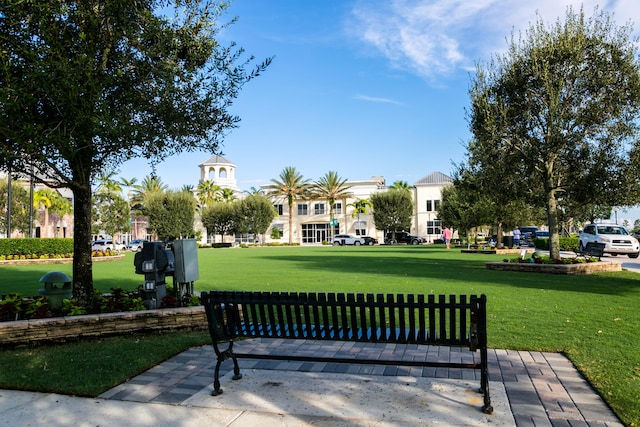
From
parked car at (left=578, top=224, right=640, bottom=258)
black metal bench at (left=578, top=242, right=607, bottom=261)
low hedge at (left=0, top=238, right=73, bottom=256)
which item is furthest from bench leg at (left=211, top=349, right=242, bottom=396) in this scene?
low hedge at (left=0, top=238, right=73, bottom=256)

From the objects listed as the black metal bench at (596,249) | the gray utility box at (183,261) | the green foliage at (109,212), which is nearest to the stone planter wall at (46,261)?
the gray utility box at (183,261)

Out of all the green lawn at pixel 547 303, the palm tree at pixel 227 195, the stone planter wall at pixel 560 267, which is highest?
the palm tree at pixel 227 195

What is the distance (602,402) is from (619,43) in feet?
47.2

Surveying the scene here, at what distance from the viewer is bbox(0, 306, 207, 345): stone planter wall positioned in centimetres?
638

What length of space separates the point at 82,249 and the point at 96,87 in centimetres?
252

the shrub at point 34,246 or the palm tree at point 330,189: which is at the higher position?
the palm tree at point 330,189

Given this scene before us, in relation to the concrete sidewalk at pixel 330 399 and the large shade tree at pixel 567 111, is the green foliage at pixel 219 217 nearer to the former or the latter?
the large shade tree at pixel 567 111

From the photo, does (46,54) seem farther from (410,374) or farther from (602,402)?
(602,402)

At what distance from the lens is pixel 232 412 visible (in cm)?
409

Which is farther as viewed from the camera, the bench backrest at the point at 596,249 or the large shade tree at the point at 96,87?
the bench backrest at the point at 596,249

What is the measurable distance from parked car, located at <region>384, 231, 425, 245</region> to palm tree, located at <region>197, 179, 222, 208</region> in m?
26.0

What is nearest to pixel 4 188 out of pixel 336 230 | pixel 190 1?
pixel 336 230

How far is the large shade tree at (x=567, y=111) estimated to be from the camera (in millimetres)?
15109

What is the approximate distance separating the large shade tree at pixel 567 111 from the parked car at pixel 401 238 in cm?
4979
